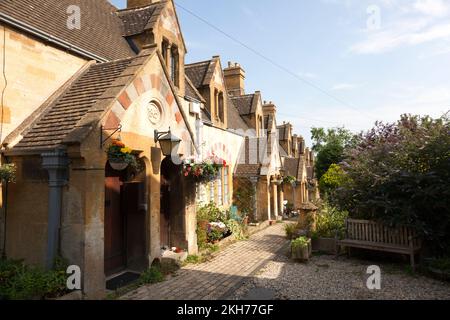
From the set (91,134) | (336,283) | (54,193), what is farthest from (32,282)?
(336,283)

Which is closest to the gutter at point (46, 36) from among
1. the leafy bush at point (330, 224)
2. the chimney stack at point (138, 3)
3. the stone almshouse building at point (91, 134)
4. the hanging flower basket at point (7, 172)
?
Result: the stone almshouse building at point (91, 134)

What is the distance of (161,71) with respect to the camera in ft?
24.4

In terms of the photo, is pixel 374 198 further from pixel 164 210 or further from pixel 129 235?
pixel 129 235

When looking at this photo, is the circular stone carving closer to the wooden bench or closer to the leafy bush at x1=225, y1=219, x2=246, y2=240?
the leafy bush at x1=225, y1=219, x2=246, y2=240

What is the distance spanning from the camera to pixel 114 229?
7.32m

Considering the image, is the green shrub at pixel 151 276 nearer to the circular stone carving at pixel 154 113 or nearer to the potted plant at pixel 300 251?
the circular stone carving at pixel 154 113

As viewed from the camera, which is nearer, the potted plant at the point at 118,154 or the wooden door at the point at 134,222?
the potted plant at the point at 118,154

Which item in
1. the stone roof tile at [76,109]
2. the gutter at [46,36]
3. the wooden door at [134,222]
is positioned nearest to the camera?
the stone roof tile at [76,109]

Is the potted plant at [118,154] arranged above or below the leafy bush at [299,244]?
above

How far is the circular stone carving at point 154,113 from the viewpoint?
7.21m

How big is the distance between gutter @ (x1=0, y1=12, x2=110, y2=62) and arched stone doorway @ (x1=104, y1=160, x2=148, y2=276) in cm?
312

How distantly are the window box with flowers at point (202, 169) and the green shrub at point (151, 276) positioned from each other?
2.68m

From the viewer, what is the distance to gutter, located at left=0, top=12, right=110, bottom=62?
5910mm

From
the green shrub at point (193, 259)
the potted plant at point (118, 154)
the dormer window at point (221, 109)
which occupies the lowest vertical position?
the green shrub at point (193, 259)
